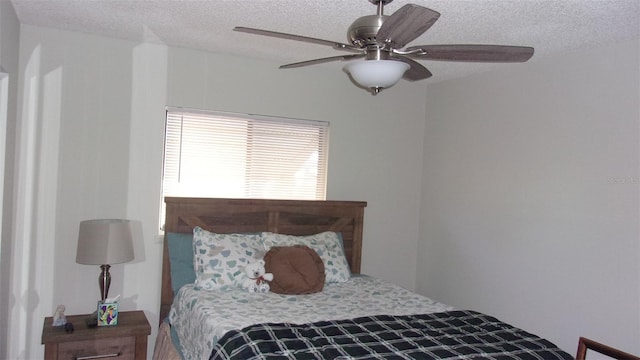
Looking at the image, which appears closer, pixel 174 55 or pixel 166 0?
pixel 166 0

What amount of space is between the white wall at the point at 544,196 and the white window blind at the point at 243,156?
109 cm

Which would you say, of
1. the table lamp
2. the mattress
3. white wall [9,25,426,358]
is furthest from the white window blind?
the mattress

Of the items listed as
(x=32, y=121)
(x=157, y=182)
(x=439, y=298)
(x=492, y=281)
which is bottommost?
(x=439, y=298)

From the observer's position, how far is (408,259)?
172 inches

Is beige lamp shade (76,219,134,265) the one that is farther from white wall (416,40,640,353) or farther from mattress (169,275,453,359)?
white wall (416,40,640,353)

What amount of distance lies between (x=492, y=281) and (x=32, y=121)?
3.27 m

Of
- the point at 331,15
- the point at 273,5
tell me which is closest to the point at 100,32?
the point at 273,5

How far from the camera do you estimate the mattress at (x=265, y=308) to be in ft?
8.29

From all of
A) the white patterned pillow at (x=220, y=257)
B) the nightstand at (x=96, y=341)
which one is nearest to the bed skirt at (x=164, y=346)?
the nightstand at (x=96, y=341)

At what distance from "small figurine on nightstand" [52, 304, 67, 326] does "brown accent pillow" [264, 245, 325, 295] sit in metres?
1.22

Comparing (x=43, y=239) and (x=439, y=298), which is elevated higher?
(x=43, y=239)

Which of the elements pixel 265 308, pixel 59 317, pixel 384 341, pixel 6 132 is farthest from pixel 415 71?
pixel 59 317

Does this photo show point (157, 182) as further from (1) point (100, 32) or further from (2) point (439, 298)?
(2) point (439, 298)

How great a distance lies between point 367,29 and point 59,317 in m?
2.43
